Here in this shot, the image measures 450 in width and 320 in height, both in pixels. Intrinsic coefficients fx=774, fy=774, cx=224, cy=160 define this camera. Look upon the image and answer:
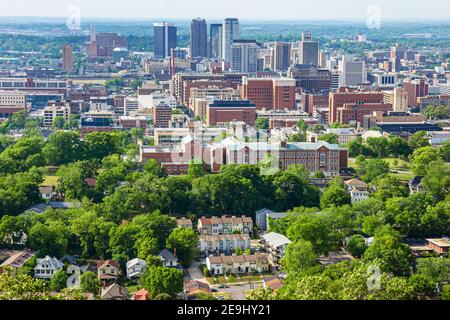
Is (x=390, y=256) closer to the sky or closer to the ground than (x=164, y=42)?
closer to the ground

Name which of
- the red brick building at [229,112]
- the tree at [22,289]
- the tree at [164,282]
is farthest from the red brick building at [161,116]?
the tree at [22,289]

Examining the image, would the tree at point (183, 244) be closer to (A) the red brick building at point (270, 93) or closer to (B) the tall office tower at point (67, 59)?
(A) the red brick building at point (270, 93)

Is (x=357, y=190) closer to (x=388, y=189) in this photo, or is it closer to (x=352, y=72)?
(x=388, y=189)

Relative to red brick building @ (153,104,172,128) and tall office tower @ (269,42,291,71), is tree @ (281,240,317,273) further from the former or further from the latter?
tall office tower @ (269,42,291,71)

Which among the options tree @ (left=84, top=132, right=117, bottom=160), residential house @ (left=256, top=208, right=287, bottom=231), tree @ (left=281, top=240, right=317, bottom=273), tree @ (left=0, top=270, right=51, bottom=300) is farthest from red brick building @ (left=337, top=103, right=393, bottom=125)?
tree @ (left=0, top=270, right=51, bottom=300)

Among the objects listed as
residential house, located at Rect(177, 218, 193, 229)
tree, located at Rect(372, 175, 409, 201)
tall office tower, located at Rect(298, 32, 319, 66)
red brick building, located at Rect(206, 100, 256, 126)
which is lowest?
residential house, located at Rect(177, 218, 193, 229)

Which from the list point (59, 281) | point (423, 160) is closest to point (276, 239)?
point (59, 281)

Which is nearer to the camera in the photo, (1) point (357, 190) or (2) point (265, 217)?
(2) point (265, 217)
